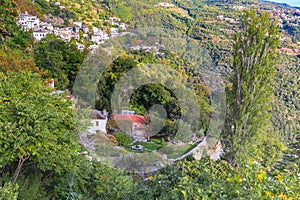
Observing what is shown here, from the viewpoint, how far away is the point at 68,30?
86.8ft

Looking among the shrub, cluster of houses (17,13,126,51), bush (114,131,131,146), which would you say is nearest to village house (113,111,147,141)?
bush (114,131,131,146)

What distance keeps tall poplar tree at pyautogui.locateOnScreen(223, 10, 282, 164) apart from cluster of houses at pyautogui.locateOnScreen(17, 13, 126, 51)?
39.5 ft

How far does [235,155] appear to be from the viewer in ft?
18.7

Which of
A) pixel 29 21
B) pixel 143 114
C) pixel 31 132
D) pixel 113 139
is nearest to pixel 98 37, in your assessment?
pixel 29 21

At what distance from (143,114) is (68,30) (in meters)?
21.3

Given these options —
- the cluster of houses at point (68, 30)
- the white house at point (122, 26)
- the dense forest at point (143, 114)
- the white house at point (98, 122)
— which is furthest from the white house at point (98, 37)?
the white house at point (98, 122)

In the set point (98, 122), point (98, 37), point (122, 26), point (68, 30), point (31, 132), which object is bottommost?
point (98, 37)

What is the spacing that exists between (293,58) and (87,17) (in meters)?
24.9

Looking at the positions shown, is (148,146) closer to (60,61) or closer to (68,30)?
(60,61)

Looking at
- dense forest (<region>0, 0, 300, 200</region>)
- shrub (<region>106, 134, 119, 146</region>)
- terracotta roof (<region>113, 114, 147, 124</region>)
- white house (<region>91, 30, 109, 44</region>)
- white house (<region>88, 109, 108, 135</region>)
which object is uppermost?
dense forest (<region>0, 0, 300, 200</region>)

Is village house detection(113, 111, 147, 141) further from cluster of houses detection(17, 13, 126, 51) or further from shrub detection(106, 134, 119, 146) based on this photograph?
cluster of houses detection(17, 13, 126, 51)

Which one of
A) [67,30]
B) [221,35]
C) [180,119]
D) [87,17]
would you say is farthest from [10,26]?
[87,17]

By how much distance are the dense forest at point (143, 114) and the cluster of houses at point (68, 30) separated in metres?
7.58

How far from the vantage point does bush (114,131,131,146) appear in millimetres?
6678
